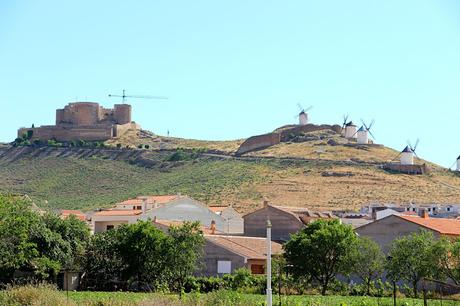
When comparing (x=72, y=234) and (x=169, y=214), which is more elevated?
(x=169, y=214)

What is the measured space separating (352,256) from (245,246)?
11.5 meters

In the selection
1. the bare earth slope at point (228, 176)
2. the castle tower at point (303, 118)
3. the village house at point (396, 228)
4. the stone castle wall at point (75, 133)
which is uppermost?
the castle tower at point (303, 118)

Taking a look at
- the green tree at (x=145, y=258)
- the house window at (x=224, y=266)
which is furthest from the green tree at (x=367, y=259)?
the green tree at (x=145, y=258)

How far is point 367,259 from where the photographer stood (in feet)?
172

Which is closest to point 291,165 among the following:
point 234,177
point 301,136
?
point 234,177

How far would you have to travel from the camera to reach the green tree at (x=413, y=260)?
48156 mm

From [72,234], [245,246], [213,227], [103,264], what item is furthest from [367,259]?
[213,227]

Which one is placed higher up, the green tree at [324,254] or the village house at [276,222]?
the village house at [276,222]

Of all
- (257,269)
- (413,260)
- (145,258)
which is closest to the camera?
(413,260)

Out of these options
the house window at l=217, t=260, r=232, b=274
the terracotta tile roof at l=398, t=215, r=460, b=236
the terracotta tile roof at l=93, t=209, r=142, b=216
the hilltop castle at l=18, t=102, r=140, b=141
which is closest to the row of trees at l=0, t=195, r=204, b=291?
the house window at l=217, t=260, r=232, b=274

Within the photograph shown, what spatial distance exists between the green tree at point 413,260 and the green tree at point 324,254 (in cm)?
285

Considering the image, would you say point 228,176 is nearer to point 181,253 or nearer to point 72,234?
point 72,234

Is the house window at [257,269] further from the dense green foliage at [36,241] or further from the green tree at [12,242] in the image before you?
the green tree at [12,242]

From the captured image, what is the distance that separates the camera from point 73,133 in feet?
513
